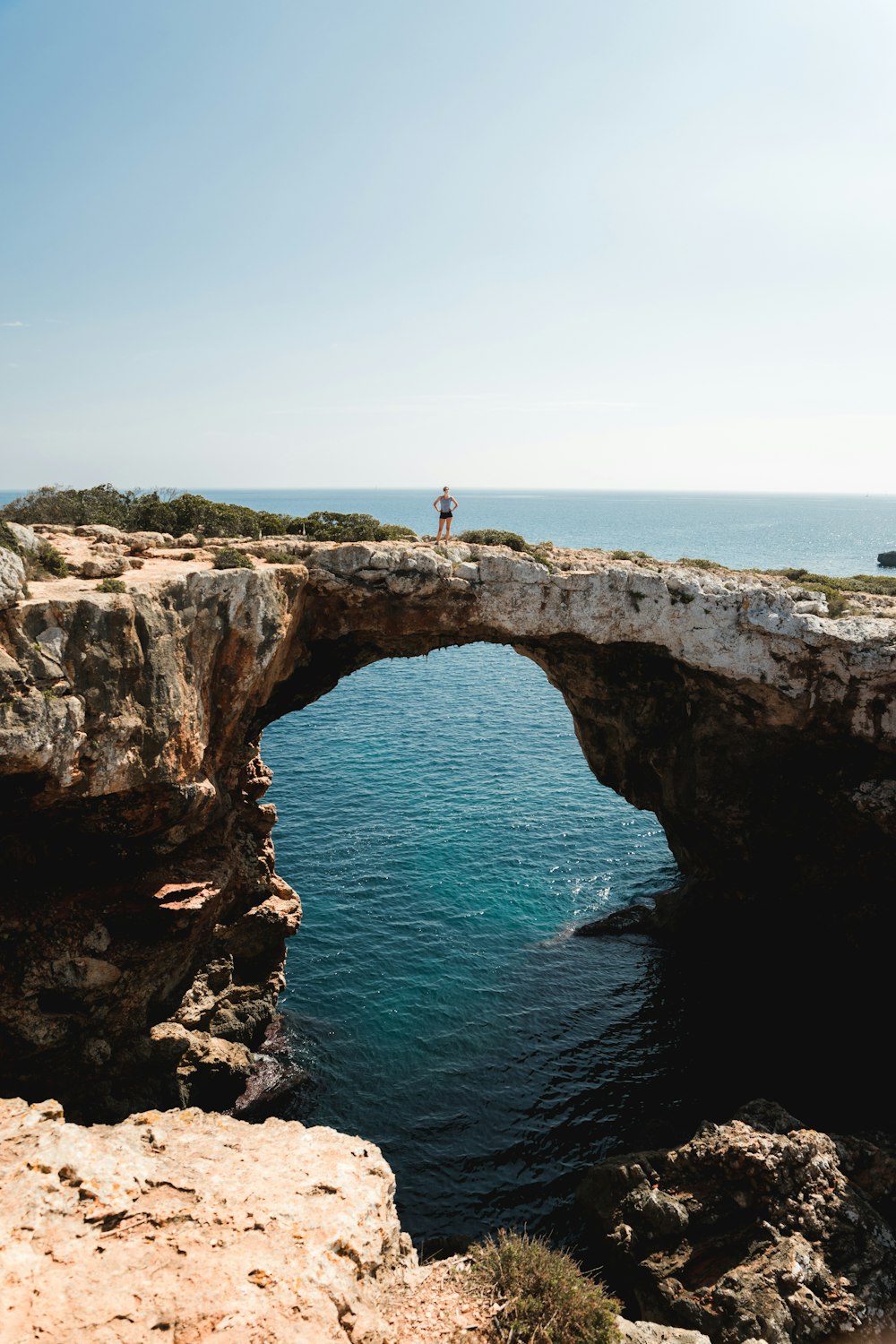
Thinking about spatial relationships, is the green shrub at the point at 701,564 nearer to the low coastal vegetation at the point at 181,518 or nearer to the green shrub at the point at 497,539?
the green shrub at the point at 497,539

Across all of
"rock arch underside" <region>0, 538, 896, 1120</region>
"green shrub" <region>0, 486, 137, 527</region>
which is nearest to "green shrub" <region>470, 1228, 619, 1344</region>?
"rock arch underside" <region>0, 538, 896, 1120</region>

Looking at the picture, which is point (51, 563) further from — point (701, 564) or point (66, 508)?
point (701, 564)

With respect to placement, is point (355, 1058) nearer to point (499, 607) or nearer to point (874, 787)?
point (499, 607)

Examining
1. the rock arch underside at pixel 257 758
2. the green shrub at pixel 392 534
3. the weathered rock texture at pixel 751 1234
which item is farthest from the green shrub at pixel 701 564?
the weathered rock texture at pixel 751 1234

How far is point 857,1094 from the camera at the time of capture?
22.6m

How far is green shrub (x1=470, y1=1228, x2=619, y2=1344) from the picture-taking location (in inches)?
494

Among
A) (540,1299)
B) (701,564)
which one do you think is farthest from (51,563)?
(701,564)

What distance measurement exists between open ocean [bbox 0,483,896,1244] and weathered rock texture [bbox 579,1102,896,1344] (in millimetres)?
2695

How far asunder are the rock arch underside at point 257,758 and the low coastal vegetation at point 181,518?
2.66 meters

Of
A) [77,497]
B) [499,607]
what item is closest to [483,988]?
[499,607]

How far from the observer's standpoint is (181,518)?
27.6 meters

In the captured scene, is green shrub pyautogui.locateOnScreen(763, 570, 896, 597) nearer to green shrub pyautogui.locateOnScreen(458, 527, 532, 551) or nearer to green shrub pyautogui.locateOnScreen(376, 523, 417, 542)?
green shrub pyautogui.locateOnScreen(458, 527, 532, 551)

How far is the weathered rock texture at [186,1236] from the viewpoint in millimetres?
10328

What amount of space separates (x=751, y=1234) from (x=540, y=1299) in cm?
652
